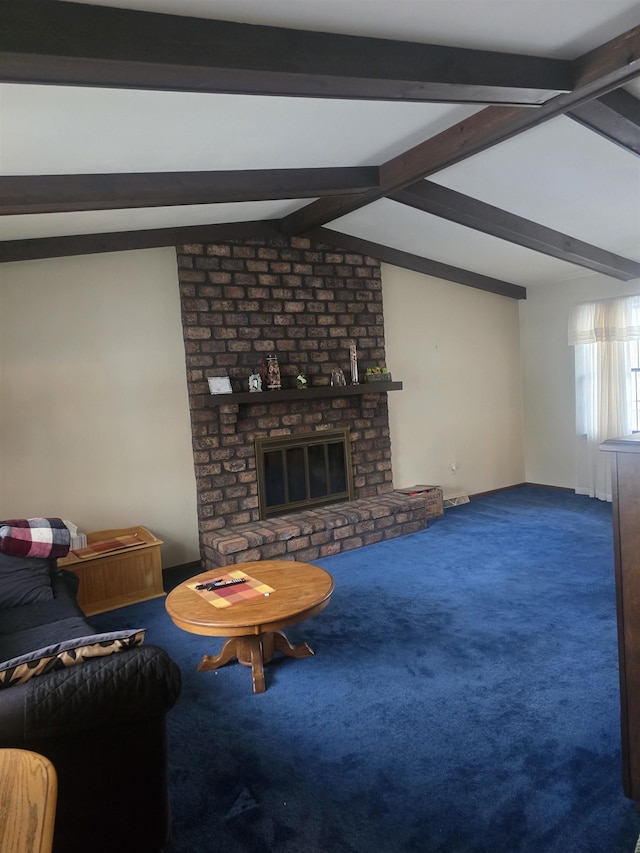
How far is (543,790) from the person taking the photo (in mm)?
1835

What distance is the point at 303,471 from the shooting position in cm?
490

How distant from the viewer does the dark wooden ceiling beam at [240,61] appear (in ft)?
5.35

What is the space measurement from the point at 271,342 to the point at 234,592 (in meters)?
2.50

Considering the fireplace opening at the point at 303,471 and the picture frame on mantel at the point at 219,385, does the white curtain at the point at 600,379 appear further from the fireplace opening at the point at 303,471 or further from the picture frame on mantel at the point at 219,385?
the picture frame on mantel at the point at 219,385

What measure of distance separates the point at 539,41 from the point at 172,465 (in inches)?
133

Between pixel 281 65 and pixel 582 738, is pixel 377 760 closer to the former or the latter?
pixel 582 738

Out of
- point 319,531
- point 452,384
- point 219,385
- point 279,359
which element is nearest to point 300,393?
point 279,359

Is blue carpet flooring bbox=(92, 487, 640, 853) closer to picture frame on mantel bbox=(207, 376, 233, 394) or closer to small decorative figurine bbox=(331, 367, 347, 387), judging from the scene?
picture frame on mantel bbox=(207, 376, 233, 394)

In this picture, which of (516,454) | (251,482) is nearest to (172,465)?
(251,482)

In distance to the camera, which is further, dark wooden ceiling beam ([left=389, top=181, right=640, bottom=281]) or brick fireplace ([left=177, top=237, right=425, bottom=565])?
brick fireplace ([left=177, top=237, right=425, bottom=565])

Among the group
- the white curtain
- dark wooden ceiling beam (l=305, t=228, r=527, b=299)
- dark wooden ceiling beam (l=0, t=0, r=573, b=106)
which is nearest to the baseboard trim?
the white curtain

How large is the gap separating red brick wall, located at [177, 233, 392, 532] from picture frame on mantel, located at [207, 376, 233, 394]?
0.23 feet

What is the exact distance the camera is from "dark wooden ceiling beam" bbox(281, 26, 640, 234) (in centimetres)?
227

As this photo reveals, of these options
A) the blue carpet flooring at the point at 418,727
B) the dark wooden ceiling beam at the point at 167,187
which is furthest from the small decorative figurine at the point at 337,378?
the blue carpet flooring at the point at 418,727
